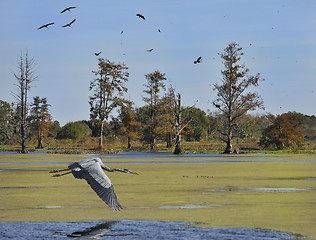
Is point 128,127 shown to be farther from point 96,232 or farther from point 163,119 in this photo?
point 96,232

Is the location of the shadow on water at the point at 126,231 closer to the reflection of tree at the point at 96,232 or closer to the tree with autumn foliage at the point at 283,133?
the reflection of tree at the point at 96,232

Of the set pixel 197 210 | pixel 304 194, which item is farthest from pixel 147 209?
pixel 304 194

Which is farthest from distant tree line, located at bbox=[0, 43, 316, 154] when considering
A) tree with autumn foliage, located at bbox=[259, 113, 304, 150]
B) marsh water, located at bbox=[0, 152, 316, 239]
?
marsh water, located at bbox=[0, 152, 316, 239]

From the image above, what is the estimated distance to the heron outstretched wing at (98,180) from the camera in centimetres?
863

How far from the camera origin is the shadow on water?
9.31 metres

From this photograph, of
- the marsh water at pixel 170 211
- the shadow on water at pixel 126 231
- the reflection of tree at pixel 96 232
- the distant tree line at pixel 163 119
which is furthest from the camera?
the distant tree line at pixel 163 119

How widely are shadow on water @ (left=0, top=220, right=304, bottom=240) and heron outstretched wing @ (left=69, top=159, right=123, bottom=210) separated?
905 millimetres

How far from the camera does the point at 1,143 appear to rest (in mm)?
72875

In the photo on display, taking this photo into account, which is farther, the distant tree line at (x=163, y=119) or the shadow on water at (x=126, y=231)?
the distant tree line at (x=163, y=119)

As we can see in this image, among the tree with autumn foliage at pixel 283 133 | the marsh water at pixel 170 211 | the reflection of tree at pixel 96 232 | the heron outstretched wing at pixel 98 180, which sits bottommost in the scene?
the reflection of tree at pixel 96 232

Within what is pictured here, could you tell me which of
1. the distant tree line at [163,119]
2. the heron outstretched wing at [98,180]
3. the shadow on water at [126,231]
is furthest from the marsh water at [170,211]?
the distant tree line at [163,119]

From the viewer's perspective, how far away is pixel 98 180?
9109 mm

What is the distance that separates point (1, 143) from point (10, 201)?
2407 inches

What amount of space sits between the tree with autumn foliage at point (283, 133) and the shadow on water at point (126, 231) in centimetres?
4595
